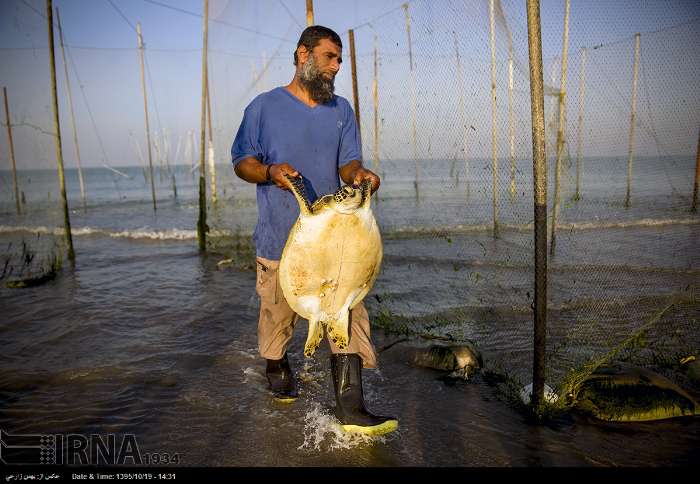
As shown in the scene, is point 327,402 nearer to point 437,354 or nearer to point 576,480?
point 437,354

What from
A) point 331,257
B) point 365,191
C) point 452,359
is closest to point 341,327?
point 331,257

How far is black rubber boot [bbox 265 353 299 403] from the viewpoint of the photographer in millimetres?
3287

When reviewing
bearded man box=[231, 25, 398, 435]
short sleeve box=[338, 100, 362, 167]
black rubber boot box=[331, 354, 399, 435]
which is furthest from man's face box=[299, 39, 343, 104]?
black rubber boot box=[331, 354, 399, 435]

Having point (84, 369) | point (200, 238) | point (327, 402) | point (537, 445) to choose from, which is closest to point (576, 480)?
point (537, 445)

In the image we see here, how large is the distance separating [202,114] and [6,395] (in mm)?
8019

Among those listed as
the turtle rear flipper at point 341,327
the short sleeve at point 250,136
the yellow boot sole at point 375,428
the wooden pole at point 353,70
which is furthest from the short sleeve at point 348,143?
the wooden pole at point 353,70

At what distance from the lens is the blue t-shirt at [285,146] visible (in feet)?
9.34

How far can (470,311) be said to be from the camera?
597cm

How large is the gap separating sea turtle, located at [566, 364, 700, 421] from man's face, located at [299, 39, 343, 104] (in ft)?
9.43

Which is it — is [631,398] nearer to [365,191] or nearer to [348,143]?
[365,191]

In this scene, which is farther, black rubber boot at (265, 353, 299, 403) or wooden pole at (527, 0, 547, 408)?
black rubber boot at (265, 353, 299, 403)

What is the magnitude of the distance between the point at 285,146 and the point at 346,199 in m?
0.79

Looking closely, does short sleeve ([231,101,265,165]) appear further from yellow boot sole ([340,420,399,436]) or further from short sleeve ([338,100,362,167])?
yellow boot sole ([340,420,399,436])

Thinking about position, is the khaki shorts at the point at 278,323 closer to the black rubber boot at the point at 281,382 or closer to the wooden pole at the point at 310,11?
the black rubber boot at the point at 281,382
